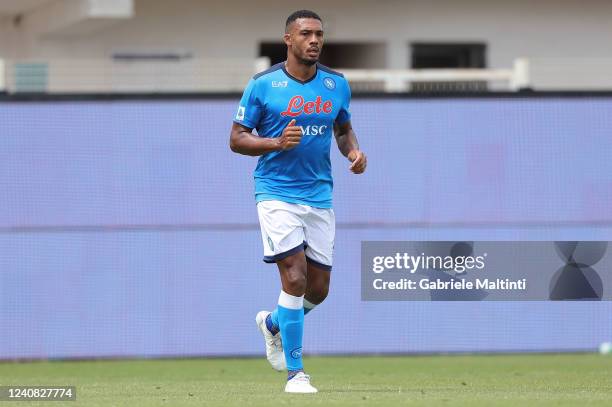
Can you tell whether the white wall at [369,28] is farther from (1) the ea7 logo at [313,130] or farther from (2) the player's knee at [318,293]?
(1) the ea7 logo at [313,130]

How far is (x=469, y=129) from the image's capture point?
17484 mm

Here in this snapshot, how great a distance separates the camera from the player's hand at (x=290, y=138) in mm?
10125

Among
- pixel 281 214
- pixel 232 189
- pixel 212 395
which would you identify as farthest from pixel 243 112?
pixel 232 189

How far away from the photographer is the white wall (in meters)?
24.2

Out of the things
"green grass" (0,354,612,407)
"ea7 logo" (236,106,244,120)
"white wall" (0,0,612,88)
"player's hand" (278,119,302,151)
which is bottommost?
"green grass" (0,354,612,407)

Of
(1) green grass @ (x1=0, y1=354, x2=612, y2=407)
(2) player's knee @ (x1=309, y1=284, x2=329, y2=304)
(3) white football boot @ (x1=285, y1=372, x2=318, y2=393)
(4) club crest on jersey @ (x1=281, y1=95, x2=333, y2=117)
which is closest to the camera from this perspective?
(1) green grass @ (x1=0, y1=354, x2=612, y2=407)

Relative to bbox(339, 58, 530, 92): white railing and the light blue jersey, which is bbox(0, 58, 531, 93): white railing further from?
the light blue jersey

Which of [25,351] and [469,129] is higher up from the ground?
[469,129]

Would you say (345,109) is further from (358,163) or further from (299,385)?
(299,385)

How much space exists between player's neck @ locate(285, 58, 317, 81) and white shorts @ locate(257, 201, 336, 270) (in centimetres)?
88

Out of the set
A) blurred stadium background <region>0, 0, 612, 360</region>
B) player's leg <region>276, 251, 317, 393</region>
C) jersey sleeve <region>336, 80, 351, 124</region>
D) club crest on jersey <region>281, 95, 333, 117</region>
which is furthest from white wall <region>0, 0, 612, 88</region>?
player's leg <region>276, 251, 317, 393</region>

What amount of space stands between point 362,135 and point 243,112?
691cm

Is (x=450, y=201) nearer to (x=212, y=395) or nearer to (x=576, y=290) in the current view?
(x=576, y=290)

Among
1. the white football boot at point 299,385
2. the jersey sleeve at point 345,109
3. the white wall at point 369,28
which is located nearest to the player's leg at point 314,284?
the white football boot at point 299,385
